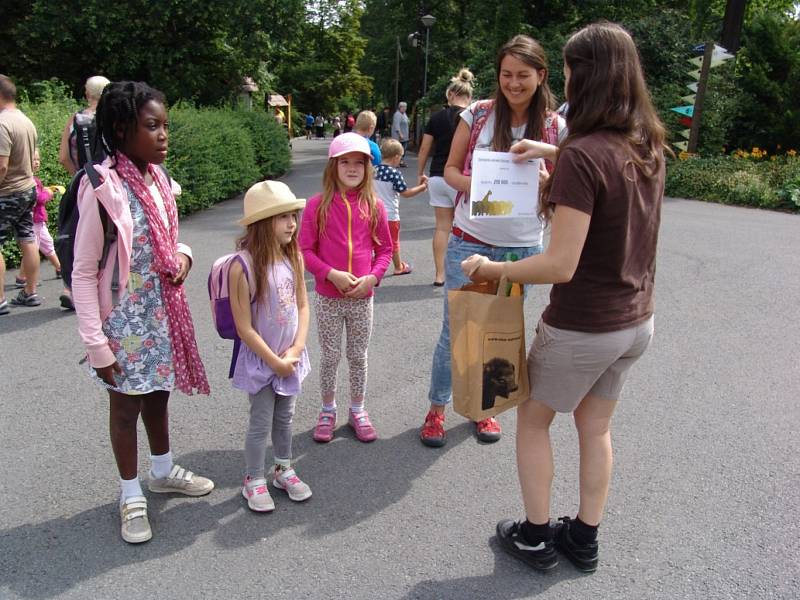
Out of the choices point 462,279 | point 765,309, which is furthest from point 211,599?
point 765,309

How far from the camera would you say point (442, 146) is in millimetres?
6242

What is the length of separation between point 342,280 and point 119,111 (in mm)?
1318

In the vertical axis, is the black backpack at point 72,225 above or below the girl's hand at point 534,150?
below

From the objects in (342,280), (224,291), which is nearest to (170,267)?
(224,291)

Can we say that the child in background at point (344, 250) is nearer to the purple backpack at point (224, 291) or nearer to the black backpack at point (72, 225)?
the purple backpack at point (224, 291)

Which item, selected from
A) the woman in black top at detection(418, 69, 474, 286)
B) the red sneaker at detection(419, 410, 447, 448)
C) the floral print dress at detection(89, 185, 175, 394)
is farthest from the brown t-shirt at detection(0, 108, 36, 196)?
the red sneaker at detection(419, 410, 447, 448)

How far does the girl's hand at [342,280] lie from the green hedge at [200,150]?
16.7ft

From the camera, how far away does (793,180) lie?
44.1ft

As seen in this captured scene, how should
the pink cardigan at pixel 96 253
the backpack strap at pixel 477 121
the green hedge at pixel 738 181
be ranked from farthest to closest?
the green hedge at pixel 738 181, the backpack strap at pixel 477 121, the pink cardigan at pixel 96 253

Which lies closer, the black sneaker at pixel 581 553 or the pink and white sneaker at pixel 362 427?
the black sneaker at pixel 581 553

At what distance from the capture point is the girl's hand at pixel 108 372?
2.65m

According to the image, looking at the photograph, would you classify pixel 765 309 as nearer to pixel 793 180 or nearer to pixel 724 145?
pixel 793 180

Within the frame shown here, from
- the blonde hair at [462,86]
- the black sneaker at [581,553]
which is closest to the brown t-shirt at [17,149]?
the blonde hair at [462,86]

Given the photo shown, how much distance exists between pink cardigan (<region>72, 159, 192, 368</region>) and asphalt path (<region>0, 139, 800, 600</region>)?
0.88m
